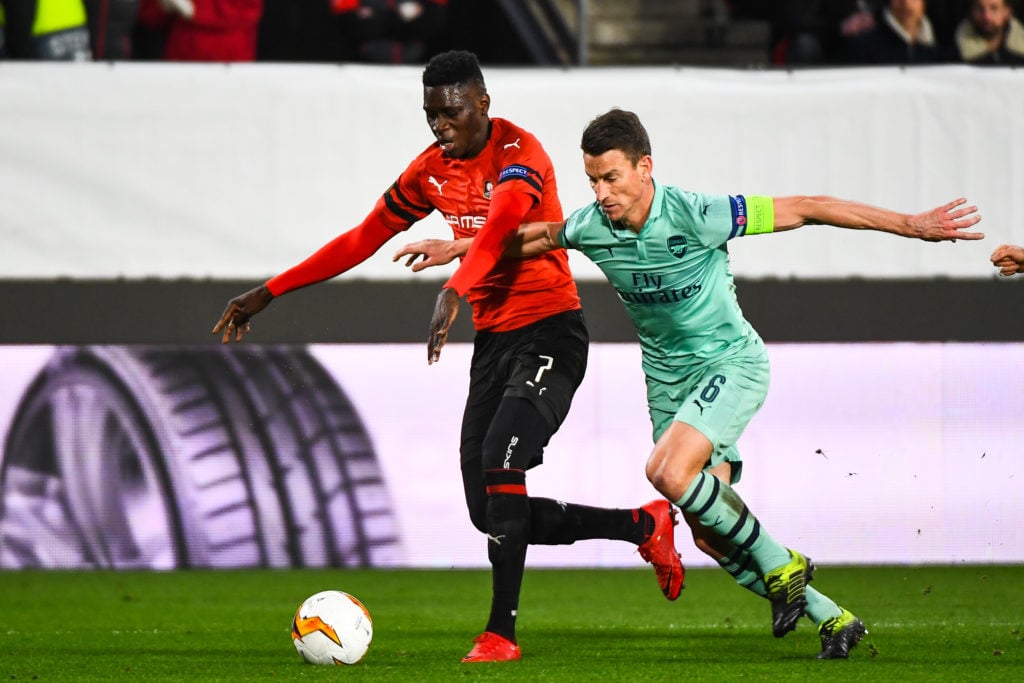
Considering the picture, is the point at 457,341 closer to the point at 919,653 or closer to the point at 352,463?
the point at 352,463

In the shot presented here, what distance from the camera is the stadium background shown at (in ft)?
28.9

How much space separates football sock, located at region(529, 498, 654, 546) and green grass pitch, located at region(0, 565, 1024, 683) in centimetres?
41

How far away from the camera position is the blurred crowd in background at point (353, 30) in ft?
30.1

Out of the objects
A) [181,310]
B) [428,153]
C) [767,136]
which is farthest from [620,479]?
[428,153]

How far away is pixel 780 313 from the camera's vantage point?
910 centimetres

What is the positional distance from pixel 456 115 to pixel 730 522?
175cm

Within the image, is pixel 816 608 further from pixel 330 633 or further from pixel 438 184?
pixel 438 184

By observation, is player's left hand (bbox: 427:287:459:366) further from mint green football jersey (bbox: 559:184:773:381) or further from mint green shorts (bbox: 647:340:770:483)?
mint green shorts (bbox: 647:340:770:483)

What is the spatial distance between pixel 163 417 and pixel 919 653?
4812 mm

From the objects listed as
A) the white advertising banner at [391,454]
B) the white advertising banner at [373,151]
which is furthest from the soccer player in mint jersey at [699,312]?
the white advertising banner at [373,151]

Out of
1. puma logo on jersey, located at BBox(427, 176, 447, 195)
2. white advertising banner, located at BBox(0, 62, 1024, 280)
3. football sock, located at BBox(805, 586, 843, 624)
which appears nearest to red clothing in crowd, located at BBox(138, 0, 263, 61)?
white advertising banner, located at BBox(0, 62, 1024, 280)

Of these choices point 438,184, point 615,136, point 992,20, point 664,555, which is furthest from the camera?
point 992,20

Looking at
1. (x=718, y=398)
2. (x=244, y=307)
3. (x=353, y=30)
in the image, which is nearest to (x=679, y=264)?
(x=718, y=398)

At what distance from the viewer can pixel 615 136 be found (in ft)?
17.3
